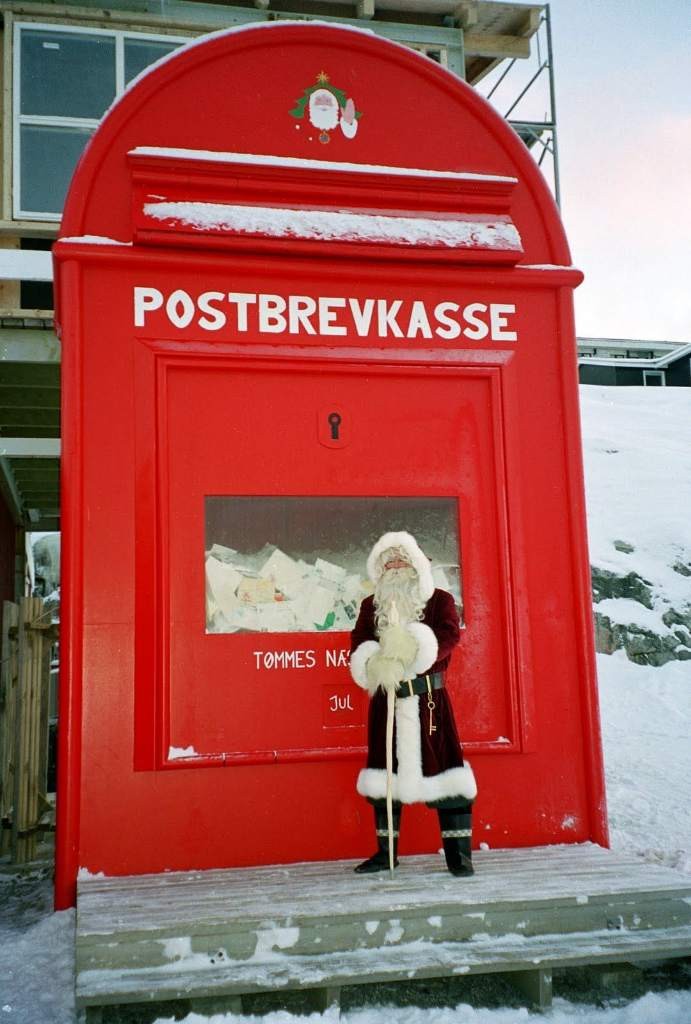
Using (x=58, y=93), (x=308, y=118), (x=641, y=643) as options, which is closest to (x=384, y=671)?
(x=308, y=118)

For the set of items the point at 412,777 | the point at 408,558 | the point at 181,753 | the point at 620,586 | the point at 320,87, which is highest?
the point at 320,87

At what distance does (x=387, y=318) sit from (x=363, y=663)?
190cm

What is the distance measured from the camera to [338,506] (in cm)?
507

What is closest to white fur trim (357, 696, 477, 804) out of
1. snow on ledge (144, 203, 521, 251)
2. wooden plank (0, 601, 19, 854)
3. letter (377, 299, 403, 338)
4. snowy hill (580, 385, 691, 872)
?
letter (377, 299, 403, 338)

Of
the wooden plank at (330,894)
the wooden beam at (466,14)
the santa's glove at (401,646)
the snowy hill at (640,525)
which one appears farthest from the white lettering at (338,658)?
the wooden beam at (466,14)

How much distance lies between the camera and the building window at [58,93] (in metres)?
9.22

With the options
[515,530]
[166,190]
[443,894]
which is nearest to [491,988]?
[443,894]

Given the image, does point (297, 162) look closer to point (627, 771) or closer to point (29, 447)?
point (29, 447)

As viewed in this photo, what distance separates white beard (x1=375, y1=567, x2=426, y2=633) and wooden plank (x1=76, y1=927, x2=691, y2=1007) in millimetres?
1468

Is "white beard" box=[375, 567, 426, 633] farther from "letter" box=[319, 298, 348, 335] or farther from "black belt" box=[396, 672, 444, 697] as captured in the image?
"letter" box=[319, 298, 348, 335]

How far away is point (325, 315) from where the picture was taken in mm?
5168

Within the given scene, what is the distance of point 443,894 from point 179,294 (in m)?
3.16

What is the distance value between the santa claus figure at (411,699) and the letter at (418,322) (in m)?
1.22

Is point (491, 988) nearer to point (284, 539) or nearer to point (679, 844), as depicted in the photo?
point (284, 539)
